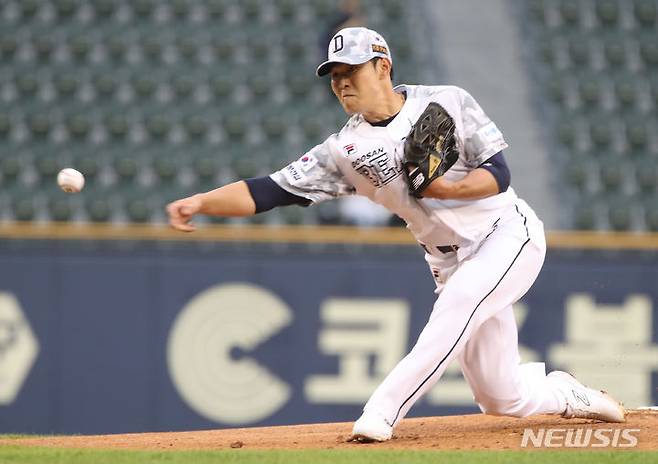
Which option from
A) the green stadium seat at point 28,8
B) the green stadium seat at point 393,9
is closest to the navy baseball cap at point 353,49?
the green stadium seat at point 28,8

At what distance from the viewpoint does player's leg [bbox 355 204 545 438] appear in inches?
171

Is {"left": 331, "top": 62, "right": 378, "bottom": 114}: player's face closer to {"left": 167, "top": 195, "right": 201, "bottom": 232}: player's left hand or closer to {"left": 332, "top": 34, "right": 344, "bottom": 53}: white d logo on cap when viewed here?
{"left": 332, "top": 34, "right": 344, "bottom": 53}: white d logo on cap

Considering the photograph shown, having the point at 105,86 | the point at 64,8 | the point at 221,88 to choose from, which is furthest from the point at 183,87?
the point at 64,8

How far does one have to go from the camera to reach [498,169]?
439 cm

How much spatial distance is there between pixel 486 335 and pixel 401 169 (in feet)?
2.55

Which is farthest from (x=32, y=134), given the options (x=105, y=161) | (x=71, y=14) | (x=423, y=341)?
(x=423, y=341)

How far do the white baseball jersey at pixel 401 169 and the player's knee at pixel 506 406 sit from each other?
62 centimetres

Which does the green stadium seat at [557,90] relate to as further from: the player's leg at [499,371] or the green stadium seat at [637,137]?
the player's leg at [499,371]

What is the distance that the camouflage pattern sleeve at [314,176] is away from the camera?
179 inches

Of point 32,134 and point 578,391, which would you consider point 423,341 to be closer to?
point 578,391

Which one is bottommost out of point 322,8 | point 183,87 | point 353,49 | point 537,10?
point 183,87

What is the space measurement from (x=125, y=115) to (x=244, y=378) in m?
2.89

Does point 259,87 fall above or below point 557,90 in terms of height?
above

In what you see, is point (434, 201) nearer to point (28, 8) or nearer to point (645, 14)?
point (28, 8)
